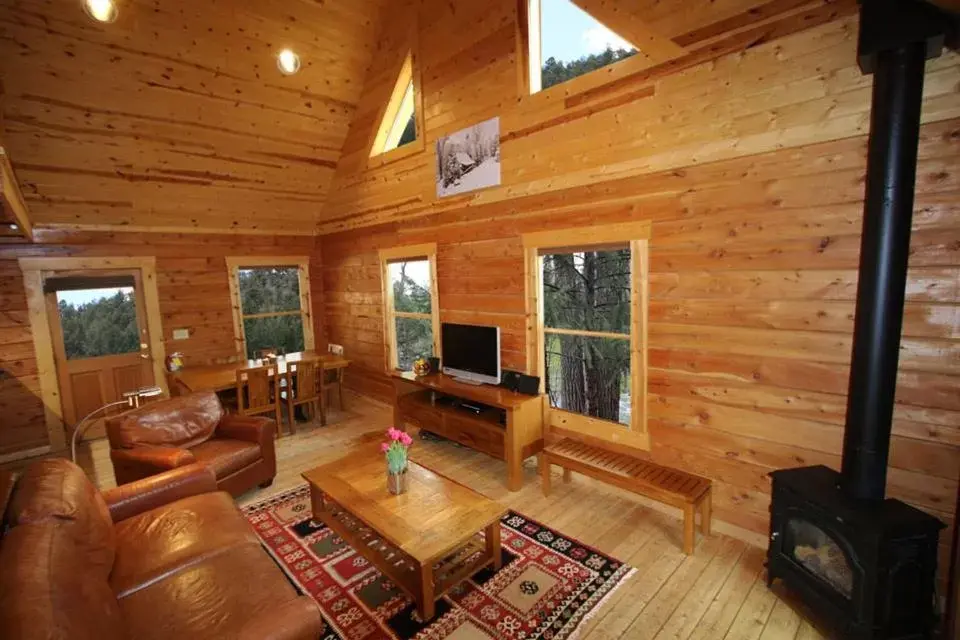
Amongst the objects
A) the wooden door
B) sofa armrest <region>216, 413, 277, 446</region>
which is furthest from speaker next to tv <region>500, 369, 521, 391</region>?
the wooden door

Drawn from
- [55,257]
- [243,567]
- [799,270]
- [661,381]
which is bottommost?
[243,567]

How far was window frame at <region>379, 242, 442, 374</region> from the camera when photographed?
4.85m

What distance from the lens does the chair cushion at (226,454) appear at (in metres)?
3.35

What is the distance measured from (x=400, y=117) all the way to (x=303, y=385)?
3.25 meters

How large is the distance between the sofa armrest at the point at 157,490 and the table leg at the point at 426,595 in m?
1.55

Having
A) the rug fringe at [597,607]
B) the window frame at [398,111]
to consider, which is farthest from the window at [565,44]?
the rug fringe at [597,607]

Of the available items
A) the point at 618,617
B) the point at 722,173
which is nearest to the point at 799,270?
the point at 722,173

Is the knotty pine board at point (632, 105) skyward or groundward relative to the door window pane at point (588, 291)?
skyward

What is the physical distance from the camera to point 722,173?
2.71 meters

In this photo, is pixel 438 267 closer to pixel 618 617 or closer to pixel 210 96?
pixel 210 96

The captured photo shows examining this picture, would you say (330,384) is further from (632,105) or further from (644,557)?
(632,105)

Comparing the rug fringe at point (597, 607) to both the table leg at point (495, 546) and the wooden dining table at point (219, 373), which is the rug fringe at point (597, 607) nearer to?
the table leg at point (495, 546)

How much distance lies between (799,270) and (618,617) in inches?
84.1

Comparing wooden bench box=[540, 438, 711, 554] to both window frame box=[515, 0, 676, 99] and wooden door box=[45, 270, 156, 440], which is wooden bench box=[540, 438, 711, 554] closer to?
window frame box=[515, 0, 676, 99]
